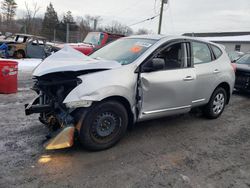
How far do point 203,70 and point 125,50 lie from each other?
5.51 feet

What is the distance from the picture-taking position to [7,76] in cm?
653

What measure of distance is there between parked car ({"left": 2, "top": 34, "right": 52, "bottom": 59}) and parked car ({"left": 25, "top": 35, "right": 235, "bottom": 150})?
11403 mm

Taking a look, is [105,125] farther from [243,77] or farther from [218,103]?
[243,77]

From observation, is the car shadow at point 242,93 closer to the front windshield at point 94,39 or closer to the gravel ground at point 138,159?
the gravel ground at point 138,159

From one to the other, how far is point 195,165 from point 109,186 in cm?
134

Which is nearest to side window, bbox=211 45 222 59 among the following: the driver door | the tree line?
the driver door

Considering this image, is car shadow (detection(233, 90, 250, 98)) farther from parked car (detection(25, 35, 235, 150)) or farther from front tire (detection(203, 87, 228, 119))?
parked car (detection(25, 35, 235, 150))

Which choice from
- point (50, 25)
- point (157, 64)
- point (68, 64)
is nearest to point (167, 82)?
point (157, 64)

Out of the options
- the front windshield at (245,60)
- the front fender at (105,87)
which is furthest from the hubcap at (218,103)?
the front windshield at (245,60)

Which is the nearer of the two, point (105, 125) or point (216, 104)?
point (105, 125)

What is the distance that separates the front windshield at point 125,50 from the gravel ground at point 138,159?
1382mm

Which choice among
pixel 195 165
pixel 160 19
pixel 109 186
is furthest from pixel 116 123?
pixel 160 19

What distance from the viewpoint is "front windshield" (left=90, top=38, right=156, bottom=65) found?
4.04m

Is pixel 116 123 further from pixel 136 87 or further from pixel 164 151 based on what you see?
pixel 164 151
